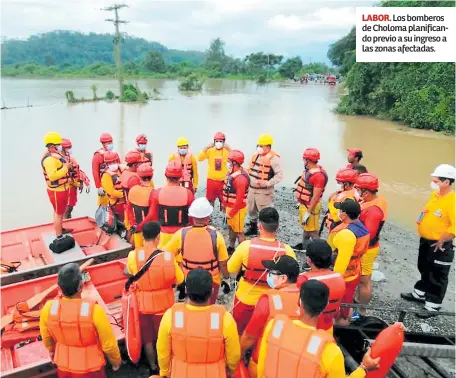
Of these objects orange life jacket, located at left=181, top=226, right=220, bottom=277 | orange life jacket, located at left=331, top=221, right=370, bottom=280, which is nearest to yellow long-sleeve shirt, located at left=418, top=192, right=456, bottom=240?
orange life jacket, located at left=331, top=221, right=370, bottom=280

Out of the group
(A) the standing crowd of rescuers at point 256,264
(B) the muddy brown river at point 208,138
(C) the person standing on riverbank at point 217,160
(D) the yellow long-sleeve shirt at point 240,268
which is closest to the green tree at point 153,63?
(B) the muddy brown river at point 208,138

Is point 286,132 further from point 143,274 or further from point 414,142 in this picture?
point 143,274

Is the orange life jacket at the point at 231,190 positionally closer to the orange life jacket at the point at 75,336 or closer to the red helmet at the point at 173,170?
the red helmet at the point at 173,170

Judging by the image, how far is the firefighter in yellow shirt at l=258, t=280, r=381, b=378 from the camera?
1.79 m

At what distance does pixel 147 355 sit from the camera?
10.7 ft

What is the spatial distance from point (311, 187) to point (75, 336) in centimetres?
328

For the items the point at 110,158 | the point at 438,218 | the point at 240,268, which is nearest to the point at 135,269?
the point at 240,268

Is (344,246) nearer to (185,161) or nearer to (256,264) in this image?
(256,264)

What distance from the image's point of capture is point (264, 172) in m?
5.42

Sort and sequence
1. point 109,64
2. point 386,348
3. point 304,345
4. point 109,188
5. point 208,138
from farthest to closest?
point 109,64 < point 208,138 < point 109,188 < point 386,348 < point 304,345

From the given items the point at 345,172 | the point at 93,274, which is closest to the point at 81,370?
the point at 93,274

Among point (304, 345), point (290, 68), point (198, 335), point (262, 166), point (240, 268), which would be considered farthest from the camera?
point (290, 68)

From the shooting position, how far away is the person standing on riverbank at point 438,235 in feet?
12.5

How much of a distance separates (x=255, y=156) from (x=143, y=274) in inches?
117
